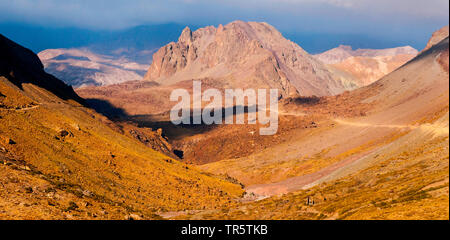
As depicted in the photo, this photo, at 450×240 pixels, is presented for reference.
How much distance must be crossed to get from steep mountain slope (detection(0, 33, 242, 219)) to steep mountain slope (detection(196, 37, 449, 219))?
9.38m

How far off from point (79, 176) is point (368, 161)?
4583cm

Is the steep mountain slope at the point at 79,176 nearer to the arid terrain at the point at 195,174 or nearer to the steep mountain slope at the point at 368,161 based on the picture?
the arid terrain at the point at 195,174

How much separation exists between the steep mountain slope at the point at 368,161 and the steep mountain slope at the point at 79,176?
9382 mm

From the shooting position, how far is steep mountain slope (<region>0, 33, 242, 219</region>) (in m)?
27.1

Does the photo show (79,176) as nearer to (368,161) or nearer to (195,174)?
(195,174)

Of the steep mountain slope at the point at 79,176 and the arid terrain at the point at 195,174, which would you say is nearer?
the steep mountain slope at the point at 79,176

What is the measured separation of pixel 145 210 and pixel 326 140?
2939 inches

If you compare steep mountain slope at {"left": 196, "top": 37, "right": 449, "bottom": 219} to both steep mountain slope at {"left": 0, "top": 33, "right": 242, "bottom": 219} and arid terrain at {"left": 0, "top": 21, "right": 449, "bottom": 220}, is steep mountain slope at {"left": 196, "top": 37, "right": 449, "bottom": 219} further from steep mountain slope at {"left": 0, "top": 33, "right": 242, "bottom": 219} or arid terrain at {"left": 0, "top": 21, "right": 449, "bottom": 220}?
steep mountain slope at {"left": 0, "top": 33, "right": 242, "bottom": 219}

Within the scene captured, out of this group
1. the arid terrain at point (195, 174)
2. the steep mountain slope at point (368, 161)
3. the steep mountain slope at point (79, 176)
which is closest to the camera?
the steep mountain slope at point (79, 176)

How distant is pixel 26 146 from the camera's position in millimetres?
36656

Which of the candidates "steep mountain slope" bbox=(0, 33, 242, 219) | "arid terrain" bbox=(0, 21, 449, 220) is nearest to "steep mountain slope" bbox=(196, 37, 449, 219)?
"arid terrain" bbox=(0, 21, 449, 220)

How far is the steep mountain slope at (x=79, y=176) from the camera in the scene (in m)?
27.1

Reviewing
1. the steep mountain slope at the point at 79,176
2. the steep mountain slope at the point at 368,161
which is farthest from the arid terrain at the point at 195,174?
the steep mountain slope at the point at 368,161

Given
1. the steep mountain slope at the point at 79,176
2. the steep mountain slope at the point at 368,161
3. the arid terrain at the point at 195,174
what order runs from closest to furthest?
the steep mountain slope at the point at 79,176
the arid terrain at the point at 195,174
the steep mountain slope at the point at 368,161
